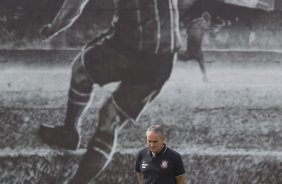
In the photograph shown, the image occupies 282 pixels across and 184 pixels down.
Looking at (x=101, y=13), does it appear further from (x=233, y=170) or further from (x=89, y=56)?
(x=233, y=170)

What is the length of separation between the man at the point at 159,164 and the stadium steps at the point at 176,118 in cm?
241

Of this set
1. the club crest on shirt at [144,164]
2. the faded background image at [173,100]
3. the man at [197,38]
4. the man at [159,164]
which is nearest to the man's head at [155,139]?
the man at [159,164]

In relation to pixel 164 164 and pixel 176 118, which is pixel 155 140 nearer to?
pixel 164 164

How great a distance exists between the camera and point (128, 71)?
21.6 ft

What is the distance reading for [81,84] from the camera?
21.5 feet

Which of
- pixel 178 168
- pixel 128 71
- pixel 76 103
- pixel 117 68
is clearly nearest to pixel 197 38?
pixel 128 71

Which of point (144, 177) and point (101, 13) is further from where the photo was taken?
point (101, 13)

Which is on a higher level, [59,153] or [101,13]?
[101,13]

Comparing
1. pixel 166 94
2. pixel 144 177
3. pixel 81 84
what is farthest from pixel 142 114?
pixel 144 177

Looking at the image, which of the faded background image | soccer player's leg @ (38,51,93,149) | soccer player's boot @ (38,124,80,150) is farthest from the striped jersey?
soccer player's boot @ (38,124,80,150)

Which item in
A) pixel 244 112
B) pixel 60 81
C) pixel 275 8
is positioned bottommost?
pixel 244 112

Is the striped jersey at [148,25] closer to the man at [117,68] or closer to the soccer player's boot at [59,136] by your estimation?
the man at [117,68]

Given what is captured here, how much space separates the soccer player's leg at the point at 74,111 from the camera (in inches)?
258

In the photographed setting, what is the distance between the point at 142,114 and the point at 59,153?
103 cm
